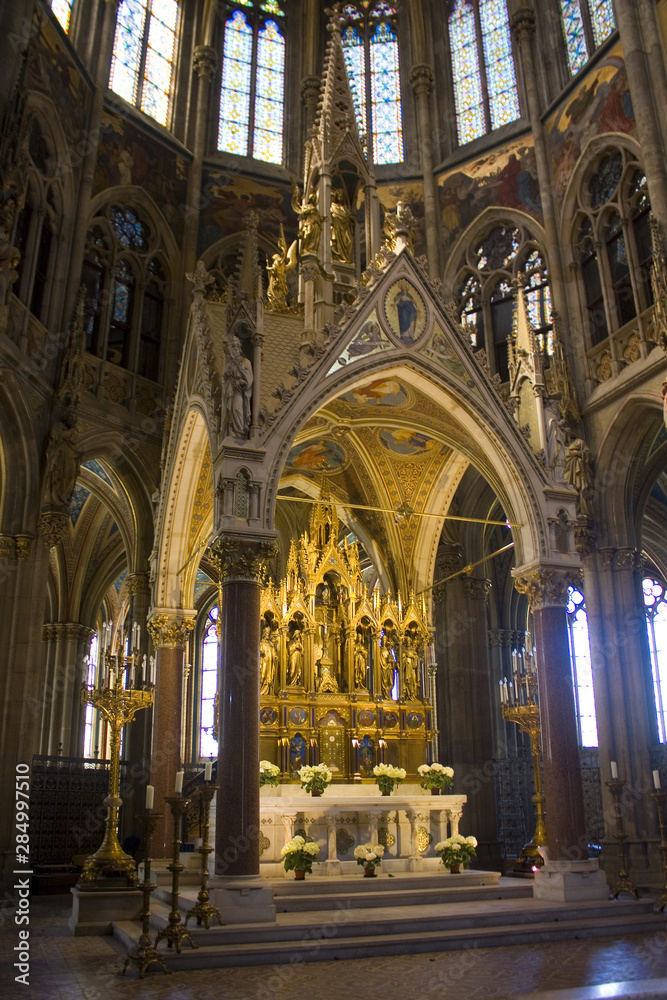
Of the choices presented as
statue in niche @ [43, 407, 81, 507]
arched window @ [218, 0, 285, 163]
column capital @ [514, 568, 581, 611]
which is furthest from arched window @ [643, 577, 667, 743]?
statue in niche @ [43, 407, 81, 507]

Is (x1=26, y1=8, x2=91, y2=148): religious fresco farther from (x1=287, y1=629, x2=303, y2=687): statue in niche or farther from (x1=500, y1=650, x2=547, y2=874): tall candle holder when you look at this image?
(x1=500, y1=650, x2=547, y2=874): tall candle holder

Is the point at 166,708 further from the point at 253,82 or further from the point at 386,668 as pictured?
the point at 253,82

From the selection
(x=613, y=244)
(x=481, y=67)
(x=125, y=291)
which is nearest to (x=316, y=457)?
(x=125, y=291)

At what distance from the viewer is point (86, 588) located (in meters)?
28.0

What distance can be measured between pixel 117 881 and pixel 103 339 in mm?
12228

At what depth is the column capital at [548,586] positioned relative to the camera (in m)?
13.5

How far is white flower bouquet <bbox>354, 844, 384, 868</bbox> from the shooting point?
41.3ft

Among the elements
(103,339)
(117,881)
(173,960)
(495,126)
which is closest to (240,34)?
(495,126)

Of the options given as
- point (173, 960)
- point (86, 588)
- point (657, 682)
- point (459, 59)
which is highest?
point (459, 59)

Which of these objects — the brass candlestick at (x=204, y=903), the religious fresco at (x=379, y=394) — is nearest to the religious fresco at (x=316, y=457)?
the religious fresco at (x=379, y=394)

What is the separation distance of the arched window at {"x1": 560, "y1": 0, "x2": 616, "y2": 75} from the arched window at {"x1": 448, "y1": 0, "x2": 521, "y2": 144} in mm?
1854

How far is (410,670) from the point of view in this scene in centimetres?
1612

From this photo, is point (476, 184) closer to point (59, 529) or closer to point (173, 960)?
point (59, 529)

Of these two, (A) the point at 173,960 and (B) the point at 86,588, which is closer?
(A) the point at 173,960
